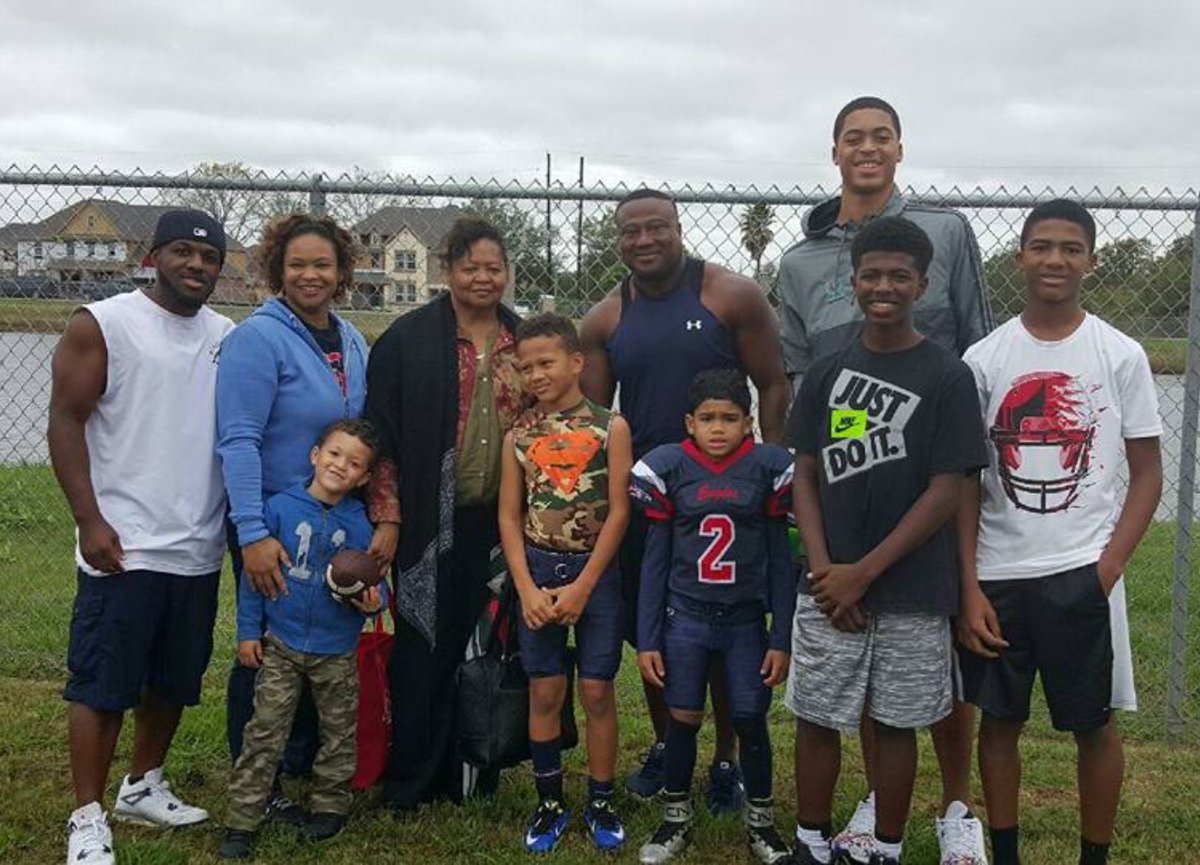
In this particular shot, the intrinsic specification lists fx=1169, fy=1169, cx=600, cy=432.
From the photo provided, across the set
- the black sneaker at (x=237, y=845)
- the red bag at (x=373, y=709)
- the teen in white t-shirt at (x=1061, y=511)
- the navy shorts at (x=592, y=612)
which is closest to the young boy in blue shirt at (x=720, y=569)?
the navy shorts at (x=592, y=612)

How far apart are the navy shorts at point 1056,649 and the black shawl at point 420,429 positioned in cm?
178

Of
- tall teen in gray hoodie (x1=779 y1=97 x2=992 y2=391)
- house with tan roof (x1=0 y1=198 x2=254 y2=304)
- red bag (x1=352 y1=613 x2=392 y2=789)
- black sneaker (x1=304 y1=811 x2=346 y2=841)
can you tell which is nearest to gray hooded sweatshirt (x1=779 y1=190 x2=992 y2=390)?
tall teen in gray hoodie (x1=779 y1=97 x2=992 y2=391)

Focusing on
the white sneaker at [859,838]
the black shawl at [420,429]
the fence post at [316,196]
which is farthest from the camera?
the fence post at [316,196]

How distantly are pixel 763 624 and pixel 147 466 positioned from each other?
2023 mm

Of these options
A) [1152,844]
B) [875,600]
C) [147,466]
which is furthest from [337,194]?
[1152,844]

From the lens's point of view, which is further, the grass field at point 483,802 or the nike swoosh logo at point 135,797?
the nike swoosh logo at point 135,797

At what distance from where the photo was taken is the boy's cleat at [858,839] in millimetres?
3703

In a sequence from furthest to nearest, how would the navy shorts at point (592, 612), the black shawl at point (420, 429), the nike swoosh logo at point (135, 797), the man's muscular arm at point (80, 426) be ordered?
the nike swoosh logo at point (135, 797) → the black shawl at point (420, 429) → the navy shorts at point (592, 612) → the man's muscular arm at point (80, 426)

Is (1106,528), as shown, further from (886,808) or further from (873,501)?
(886,808)

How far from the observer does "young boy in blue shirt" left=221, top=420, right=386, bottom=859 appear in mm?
3781

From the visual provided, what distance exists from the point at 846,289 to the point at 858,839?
5.81 feet

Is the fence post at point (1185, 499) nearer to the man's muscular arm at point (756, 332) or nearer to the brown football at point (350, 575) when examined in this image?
the man's muscular arm at point (756, 332)

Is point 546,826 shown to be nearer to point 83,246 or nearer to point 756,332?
point 756,332

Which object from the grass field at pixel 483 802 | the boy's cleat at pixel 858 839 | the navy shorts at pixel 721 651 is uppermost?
the navy shorts at pixel 721 651
